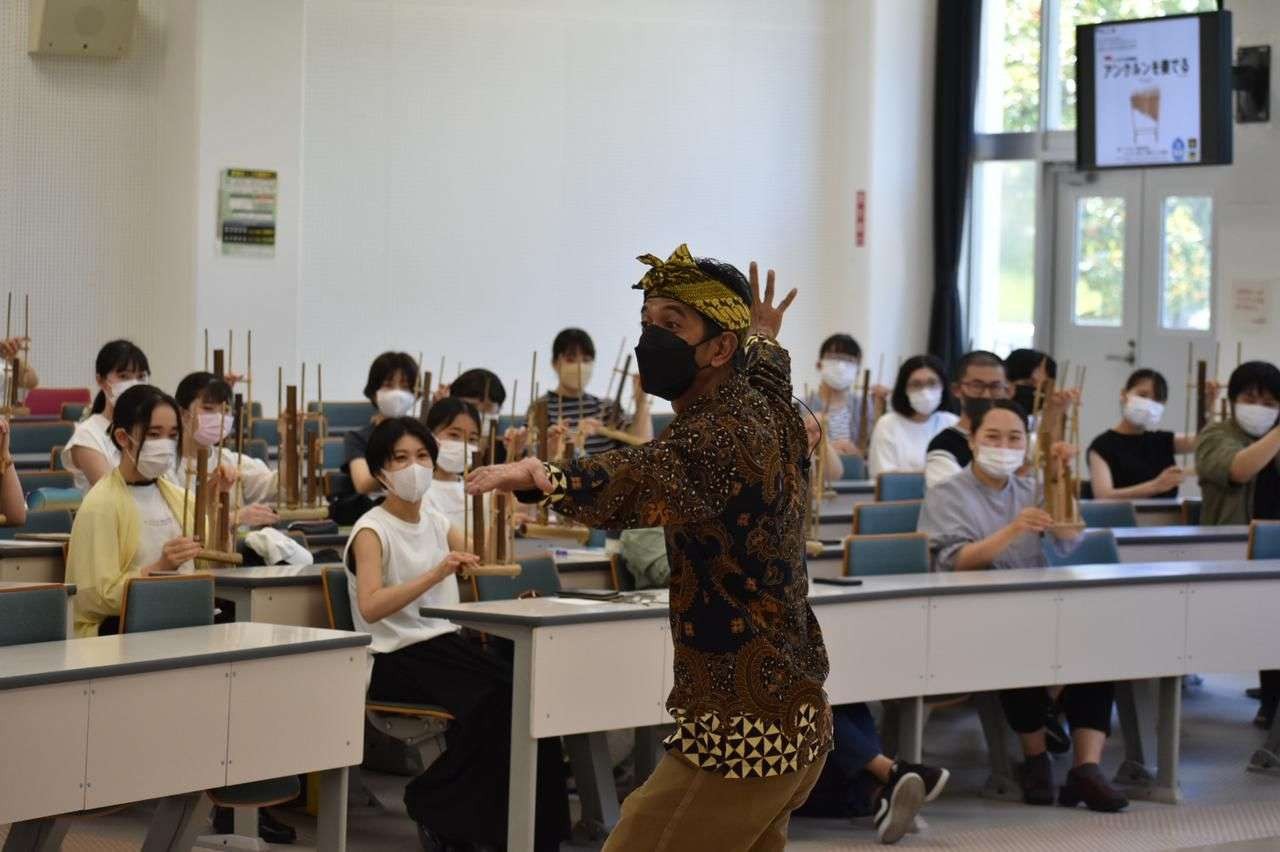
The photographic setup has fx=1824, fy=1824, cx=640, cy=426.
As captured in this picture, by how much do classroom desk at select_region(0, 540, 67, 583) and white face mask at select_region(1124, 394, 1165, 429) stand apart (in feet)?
14.7

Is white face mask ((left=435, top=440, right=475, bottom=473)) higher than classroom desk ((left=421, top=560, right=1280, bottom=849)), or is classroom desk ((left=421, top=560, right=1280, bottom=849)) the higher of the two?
white face mask ((left=435, top=440, right=475, bottom=473))

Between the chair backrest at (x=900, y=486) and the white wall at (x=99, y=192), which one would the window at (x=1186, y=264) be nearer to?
the chair backrest at (x=900, y=486)

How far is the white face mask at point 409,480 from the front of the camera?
504 cm

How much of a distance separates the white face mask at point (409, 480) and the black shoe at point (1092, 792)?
216 cm

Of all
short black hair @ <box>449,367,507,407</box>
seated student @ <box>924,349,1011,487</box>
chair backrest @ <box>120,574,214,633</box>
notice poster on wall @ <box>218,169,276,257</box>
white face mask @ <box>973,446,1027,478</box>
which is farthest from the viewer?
notice poster on wall @ <box>218,169,276,257</box>

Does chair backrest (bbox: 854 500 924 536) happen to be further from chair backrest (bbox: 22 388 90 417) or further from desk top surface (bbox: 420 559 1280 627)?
chair backrest (bbox: 22 388 90 417)

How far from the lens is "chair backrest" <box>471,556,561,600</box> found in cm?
507

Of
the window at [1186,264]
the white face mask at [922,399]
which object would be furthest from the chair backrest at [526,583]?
the window at [1186,264]

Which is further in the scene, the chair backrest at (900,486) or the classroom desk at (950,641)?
the chair backrest at (900,486)

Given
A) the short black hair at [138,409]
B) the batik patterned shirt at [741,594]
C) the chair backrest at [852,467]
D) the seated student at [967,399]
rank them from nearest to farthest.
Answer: the batik patterned shirt at [741,594] → the short black hair at [138,409] → the seated student at [967,399] → the chair backrest at [852,467]

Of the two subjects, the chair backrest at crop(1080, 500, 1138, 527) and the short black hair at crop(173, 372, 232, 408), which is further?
the chair backrest at crop(1080, 500, 1138, 527)

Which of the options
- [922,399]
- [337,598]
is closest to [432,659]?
[337,598]

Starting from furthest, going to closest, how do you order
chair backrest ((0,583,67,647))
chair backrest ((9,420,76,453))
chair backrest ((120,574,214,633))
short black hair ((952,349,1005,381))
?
chair backrest ((9,420,76,453)), short black hair ((952,349,1005,381)), chair backrest ((120,574,214,633)), chair backrest ((0,583,67,647))

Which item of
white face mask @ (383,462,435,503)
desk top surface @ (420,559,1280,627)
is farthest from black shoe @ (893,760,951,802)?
white face mask @ (383,462,435,503)
